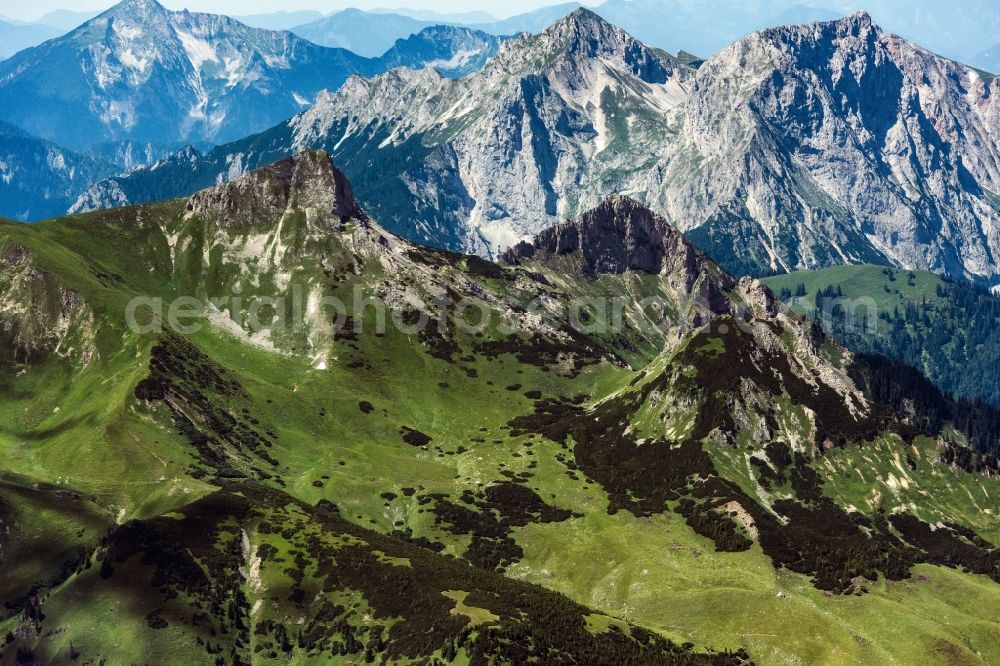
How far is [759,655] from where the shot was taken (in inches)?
5477

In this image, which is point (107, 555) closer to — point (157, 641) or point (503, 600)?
point (157, 641)

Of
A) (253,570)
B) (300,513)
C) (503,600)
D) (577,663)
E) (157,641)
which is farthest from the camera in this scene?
(300,513)

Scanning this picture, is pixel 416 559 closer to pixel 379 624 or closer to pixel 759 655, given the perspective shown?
pixel 379 624

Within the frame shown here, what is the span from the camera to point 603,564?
17962cm

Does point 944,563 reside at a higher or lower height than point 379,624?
higher

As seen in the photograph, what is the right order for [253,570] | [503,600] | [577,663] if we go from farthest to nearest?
[253,570]
[503,600]
[577,663]

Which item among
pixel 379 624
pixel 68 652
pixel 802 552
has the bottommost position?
pixel 68 652

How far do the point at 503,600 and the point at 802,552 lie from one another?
71.6 metres

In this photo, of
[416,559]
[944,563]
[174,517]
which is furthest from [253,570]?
[944,563]

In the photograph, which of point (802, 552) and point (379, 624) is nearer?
point (379, 624)

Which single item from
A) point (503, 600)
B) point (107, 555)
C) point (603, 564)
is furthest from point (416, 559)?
point (107, 555)

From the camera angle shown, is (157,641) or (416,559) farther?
(416,559)

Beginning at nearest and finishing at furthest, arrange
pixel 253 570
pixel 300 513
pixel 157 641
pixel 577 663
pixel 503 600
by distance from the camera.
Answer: pixel 577 663 → pixel 157 641 → pixel 503 600 → pixel 253 570 → pixel 300 513

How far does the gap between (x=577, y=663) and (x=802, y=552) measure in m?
76.8
